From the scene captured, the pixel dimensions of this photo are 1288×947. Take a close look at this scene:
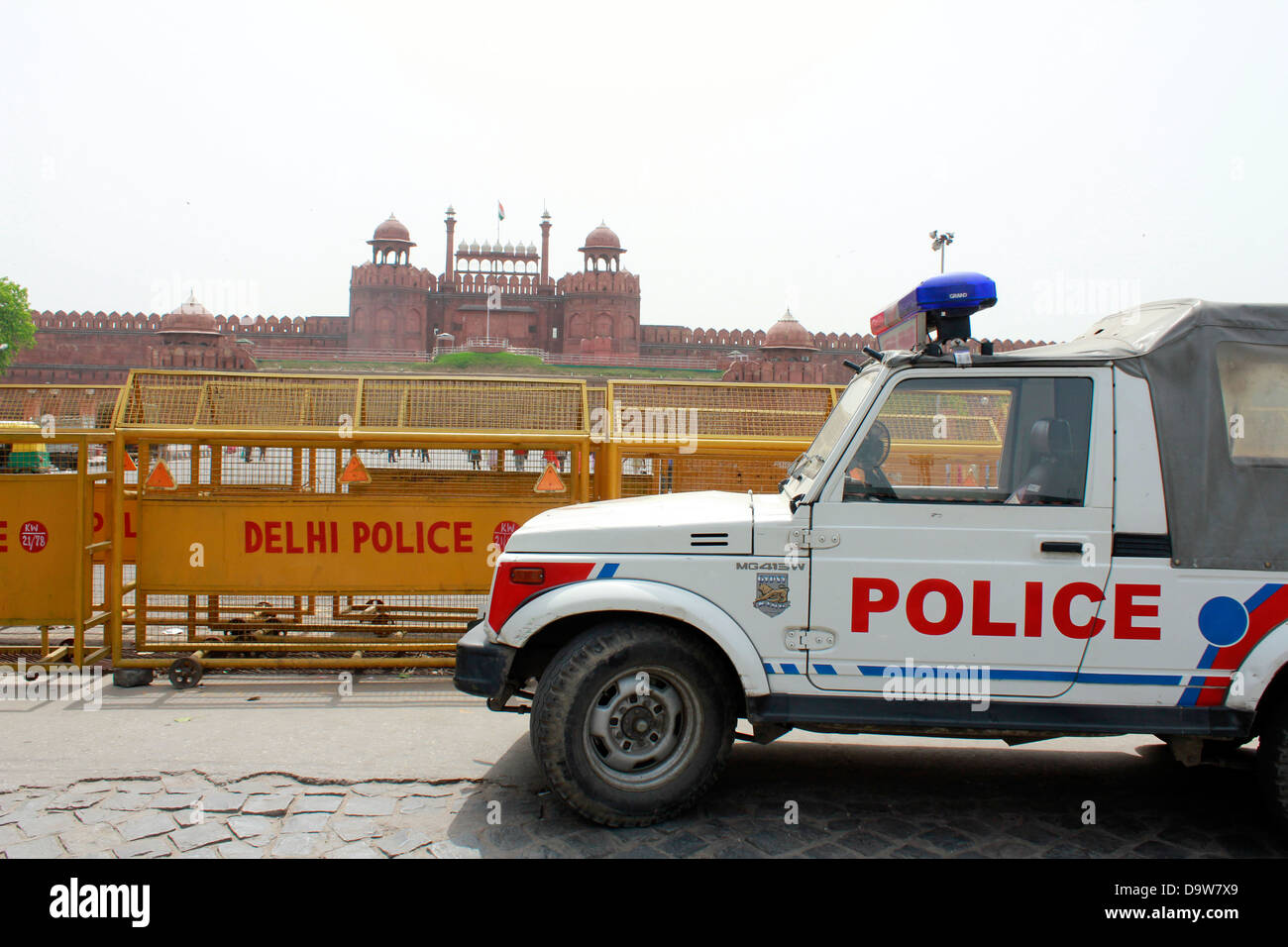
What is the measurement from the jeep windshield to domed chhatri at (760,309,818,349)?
2319 inches

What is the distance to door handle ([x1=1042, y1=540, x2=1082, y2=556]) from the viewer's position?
133 inches

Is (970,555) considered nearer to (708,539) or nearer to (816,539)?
(816,539)

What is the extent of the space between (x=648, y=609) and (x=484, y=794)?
1.20m

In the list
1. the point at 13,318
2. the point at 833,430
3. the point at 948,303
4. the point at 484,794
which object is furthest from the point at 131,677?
the point at 13,318

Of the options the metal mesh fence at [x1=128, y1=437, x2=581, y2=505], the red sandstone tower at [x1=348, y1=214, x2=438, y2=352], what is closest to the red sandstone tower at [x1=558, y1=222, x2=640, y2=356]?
the red sandstone tower at [x1=348, y1=214, x2=438, y2=352]

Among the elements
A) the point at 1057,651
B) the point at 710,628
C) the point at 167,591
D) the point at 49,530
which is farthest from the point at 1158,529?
the point at 49,530

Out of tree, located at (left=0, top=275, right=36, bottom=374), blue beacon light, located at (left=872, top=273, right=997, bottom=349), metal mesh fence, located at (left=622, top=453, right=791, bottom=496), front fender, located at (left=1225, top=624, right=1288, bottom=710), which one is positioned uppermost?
tree, located at (left=0, top=275, right=36, bottom=374)

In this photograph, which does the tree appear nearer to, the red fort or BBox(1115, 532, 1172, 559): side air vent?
the red fort

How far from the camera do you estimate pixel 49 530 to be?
19.6 ft

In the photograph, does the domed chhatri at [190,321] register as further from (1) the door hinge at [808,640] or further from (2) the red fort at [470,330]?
(1) the door hinge at [808,640]

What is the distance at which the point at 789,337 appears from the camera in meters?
62.0

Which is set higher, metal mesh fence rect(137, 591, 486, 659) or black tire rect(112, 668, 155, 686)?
metal mesh fence rect(137, 591, 486, 659)

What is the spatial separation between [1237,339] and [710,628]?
88.5 inches
